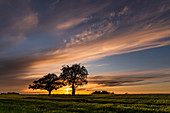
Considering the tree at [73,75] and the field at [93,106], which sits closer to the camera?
the field at [93,106]

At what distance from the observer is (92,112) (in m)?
18.4

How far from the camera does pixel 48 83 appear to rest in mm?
95688

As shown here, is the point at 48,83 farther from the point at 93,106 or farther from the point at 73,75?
the point at 93,106

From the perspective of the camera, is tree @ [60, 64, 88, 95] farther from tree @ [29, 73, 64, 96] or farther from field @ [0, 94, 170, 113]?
field @ [0, 94, 170, 113]

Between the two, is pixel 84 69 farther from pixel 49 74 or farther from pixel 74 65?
pixel 49 74

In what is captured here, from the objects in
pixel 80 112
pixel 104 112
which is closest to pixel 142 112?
pixel 104 112

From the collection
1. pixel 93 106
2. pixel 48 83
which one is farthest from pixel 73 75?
pixel 93 106

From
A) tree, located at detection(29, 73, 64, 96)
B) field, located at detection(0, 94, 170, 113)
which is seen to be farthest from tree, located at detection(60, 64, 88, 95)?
field, located at detection(0, 94, 170, 113)

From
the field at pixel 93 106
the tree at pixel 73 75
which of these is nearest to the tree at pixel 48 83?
the tree at pixel 73 75

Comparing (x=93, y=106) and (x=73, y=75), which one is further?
(x=73, y=75)

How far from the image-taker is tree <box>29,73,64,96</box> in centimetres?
9519

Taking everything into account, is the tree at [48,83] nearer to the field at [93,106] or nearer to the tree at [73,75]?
the tree at [73,75]

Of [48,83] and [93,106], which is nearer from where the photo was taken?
[93,106]

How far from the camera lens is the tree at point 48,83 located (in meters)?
95.2
